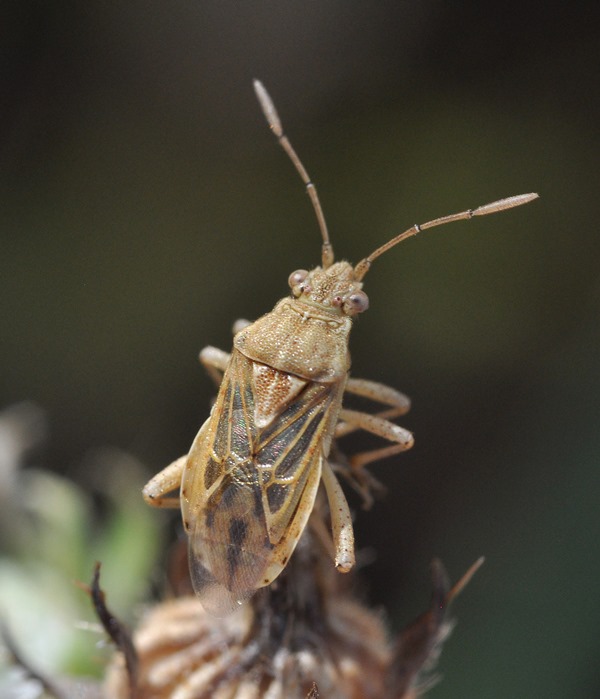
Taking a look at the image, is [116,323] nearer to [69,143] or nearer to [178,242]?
[178,242]

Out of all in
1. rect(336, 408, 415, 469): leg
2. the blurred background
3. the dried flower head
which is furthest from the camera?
the blurred background

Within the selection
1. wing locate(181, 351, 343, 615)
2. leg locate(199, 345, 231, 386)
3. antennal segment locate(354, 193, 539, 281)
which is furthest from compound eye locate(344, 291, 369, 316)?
leg locate(199, 345, 231, 386)

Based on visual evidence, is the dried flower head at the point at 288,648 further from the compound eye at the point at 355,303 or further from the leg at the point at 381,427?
the compound eye at the point at 355,303

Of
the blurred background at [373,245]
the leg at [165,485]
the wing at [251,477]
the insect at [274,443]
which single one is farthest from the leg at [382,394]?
the blurred background at [373,245]

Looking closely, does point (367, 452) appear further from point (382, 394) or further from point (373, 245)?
point (373, 245)

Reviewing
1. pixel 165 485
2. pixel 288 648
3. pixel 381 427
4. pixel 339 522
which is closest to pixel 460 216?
pixel 381 427

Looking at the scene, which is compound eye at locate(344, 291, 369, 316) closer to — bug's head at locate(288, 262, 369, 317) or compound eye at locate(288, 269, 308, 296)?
bug's head at locate(288, 262, 369, 317)

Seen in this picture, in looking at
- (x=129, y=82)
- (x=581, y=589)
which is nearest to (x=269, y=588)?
(x=581, y=589)
